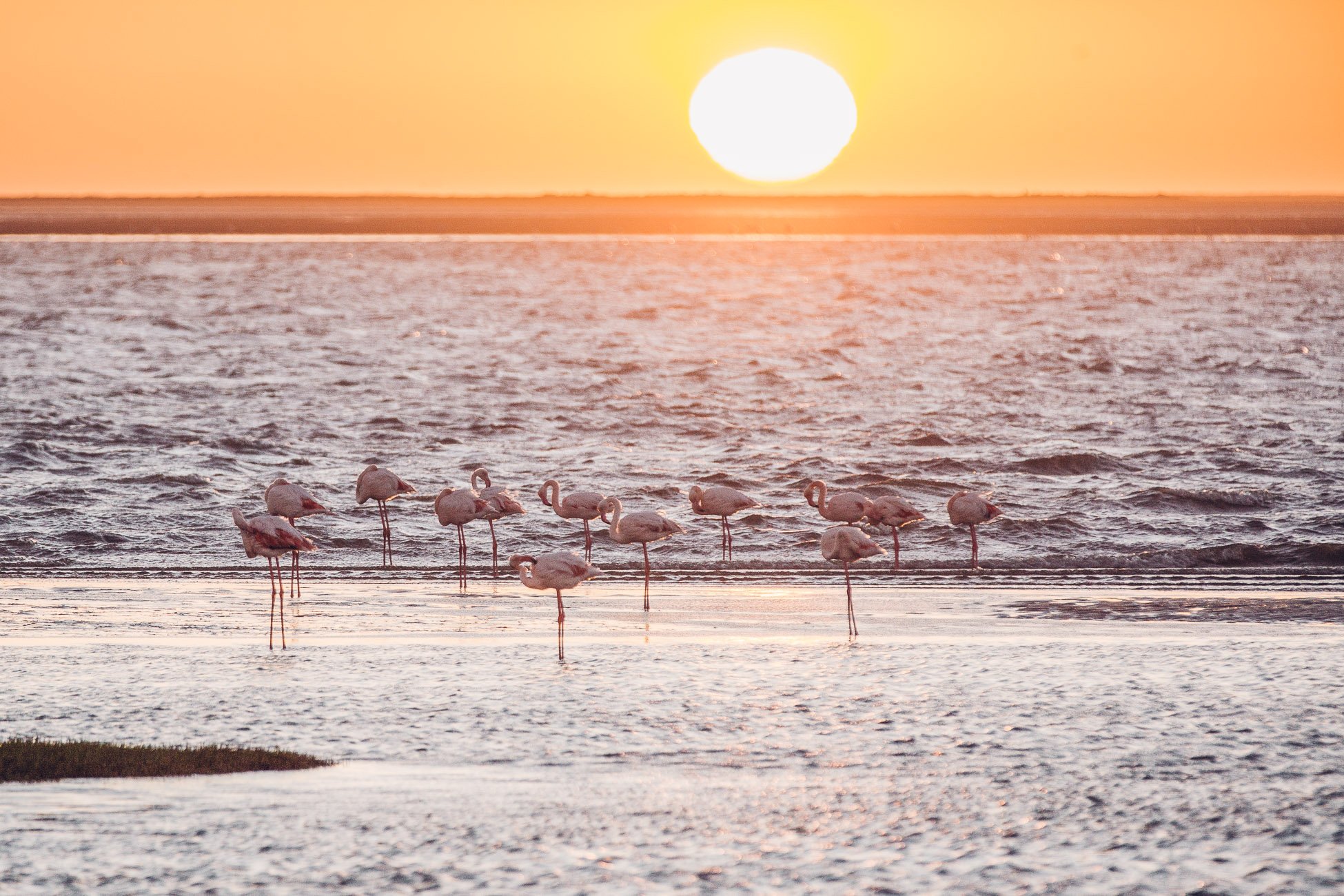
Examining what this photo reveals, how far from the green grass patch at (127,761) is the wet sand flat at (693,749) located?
0.19 meters

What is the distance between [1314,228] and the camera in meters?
189

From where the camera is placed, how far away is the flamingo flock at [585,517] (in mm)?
16938

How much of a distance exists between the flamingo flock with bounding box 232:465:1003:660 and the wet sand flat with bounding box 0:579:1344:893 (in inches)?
28.8

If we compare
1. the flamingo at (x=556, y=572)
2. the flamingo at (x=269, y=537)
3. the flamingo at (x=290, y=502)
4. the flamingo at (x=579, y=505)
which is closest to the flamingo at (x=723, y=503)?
the flamingo at (x=579, y=505)

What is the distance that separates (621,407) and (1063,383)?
1277 cm

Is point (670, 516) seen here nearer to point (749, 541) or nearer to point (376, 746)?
point (749, 541)

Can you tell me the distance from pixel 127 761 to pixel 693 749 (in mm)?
3663

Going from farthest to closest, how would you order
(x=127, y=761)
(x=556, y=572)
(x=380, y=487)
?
(x=380, y=487) < (x=556, y=572) < (x=127, y=761)

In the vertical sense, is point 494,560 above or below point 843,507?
below

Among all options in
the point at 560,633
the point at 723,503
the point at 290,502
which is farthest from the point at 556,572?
the point at 723,503

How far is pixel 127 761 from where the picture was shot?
416 inches

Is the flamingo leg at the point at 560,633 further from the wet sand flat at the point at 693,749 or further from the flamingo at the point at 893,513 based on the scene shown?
the flamingo at the point at 893,513

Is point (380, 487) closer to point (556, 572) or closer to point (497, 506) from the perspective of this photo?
point (497, 506)

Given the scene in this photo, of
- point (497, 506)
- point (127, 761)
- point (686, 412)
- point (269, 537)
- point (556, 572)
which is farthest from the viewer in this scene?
point (686, 412)
